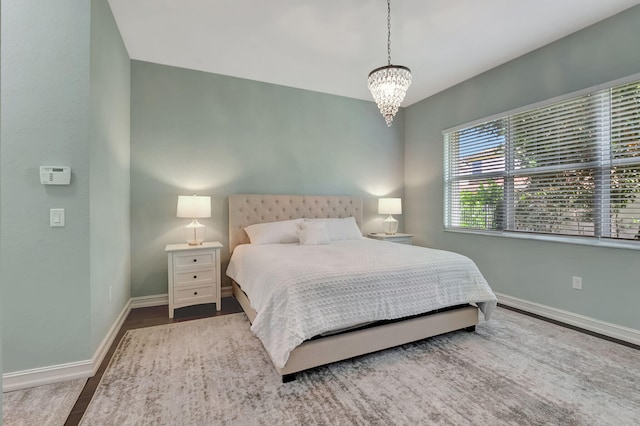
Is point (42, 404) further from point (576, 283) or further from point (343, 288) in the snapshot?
point (576, 283)

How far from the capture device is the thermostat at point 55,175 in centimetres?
193

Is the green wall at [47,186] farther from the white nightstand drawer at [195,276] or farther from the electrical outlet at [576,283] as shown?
the electrical outlet at [576,283]

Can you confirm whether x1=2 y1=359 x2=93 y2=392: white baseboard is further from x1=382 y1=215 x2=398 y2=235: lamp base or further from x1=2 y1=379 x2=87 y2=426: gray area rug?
A: x1=382 y1=215 x2=398 y2=235: lamp base

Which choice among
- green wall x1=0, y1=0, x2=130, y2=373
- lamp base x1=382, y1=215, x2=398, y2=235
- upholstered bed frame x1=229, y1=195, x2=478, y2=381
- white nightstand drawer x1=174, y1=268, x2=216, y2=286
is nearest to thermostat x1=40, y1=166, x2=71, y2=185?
green wall x1=0, y1=0, x2=130, y2=373

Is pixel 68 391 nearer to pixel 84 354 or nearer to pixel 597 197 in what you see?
pixel 84 354

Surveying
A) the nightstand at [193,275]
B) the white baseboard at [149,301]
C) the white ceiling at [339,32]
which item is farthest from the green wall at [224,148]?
the nightstand at [193,275]

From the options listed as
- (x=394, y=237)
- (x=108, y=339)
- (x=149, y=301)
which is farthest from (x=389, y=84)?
(x=149, y=301)

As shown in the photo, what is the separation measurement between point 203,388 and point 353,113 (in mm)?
4095

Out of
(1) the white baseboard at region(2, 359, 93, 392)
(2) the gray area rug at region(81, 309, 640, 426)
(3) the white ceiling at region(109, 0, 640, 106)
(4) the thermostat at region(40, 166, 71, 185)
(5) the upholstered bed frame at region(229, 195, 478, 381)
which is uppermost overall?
(3) the white ceiling at region(109, 0, 640, 106)

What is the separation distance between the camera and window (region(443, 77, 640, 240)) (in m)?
2.62

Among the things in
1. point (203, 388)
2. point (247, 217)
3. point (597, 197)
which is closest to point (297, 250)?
point (247, 217)

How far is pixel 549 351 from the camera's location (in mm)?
2393

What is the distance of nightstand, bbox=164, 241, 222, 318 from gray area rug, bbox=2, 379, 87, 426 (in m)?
1.20

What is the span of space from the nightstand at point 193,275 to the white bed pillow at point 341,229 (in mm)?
1324
